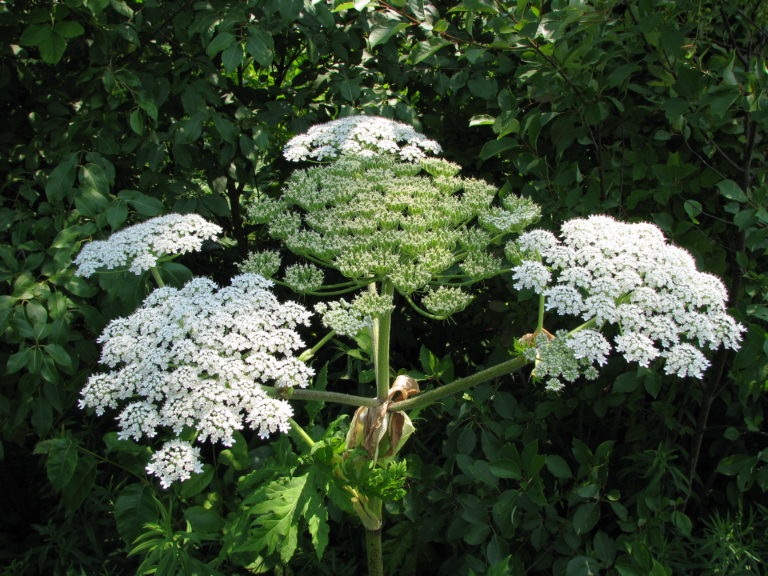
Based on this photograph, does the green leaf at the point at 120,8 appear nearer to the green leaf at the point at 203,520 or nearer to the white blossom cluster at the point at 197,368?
the white blossom cluster at the point at 197,368

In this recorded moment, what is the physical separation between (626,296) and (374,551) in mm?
1339

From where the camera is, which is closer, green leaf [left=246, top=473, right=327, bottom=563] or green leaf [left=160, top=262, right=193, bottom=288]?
green leaf [left=246, top=473, right=327, bottom=563]

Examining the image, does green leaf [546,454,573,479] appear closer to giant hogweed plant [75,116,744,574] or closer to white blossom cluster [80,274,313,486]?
giant hogweed plant [75,116,744,574]

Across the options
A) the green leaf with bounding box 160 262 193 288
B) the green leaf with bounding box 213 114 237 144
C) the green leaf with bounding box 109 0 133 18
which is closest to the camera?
the green leaf with bounding box 160 262 193 288

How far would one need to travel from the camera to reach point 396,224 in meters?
2.29

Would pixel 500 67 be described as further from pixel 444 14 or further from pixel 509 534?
pixel 509 534

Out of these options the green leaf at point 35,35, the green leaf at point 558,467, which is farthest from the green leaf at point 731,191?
the green leaf at point 35,35

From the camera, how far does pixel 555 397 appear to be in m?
3.20

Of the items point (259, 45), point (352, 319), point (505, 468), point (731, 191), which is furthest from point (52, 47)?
point (731, 191)

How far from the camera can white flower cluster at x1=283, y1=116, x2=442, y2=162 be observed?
9.14 ft

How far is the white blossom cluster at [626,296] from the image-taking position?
74.5 inches

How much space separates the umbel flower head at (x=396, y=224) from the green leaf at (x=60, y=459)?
1.31m

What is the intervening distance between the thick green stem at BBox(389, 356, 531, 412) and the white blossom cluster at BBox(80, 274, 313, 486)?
44cm

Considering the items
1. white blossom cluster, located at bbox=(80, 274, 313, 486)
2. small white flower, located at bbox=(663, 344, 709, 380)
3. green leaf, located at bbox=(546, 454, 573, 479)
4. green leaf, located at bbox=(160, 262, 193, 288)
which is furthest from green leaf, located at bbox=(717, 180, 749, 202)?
green leaf, located at bbox=(160, 262, 193, 288)
